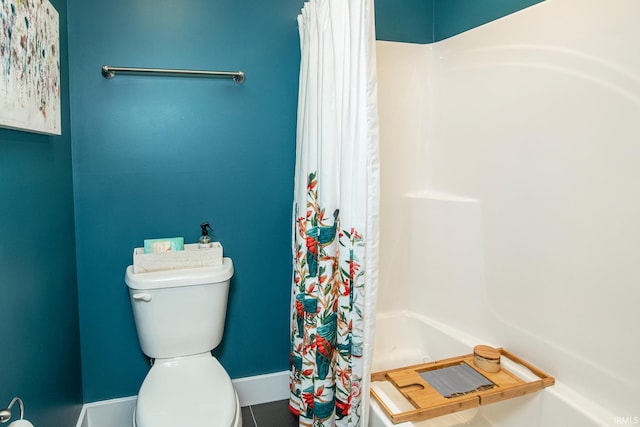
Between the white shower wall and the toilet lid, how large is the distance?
1.03 metres

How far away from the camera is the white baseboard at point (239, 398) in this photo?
2.03 meters

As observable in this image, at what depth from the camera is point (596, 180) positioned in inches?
57.5

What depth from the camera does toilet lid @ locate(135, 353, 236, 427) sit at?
149cm

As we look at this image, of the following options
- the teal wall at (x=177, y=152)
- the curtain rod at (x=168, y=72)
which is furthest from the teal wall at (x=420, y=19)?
the curtain rod at (x=168, y=72)

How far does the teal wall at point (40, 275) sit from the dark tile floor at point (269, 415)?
793mm

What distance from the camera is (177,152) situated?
6.57 ft

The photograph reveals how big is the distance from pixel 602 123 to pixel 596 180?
0.19 metres

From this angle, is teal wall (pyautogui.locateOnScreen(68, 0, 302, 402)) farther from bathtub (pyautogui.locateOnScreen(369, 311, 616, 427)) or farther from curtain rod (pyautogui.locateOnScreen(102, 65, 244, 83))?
bathtub (pyautogui.locateOnScreen(369, 311, 616, 427))

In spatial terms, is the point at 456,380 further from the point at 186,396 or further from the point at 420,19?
the point at 420,19

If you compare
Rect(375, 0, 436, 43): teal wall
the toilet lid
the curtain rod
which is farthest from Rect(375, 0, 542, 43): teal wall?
the toilet lid

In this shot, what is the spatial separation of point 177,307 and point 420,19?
6.34 feet

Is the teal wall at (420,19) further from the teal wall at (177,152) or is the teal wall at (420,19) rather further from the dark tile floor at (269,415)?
the dark tile floor at (269,415)

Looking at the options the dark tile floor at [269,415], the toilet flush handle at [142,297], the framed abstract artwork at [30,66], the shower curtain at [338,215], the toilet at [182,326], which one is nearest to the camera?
the framed abstract artwork at [30,66]

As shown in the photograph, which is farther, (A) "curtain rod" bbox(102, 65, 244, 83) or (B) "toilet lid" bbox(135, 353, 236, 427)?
(A) "curtain rod" bbox(102, 65, 244, 83)
